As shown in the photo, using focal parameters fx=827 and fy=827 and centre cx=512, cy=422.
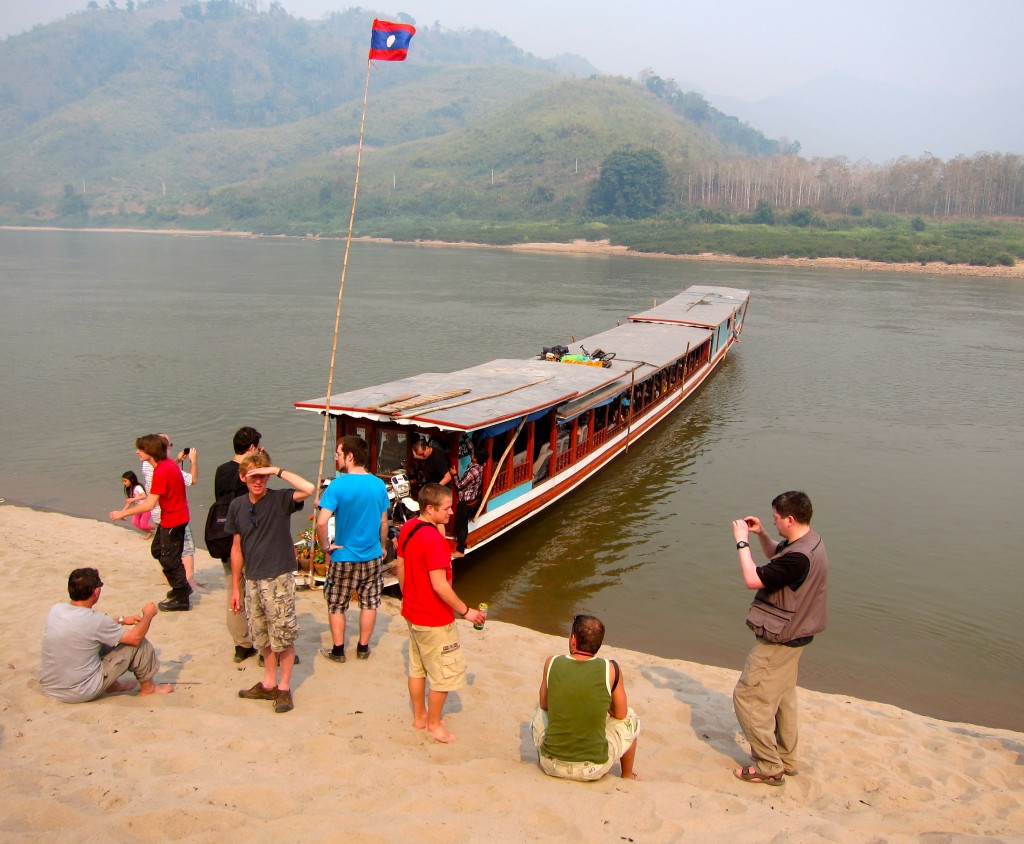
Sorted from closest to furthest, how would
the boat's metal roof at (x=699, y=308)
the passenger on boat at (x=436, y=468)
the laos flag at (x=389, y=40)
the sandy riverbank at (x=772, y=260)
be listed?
the passenger on boat at (x=436, y=468)
the laos flag at (x=389, y=40)
the boat's metal roof at (x=699, y=308)
the sandy riverbank at (x=772, y=260)

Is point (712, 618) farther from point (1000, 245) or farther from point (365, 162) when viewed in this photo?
point (365, 162)

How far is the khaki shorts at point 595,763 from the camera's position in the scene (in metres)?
4.62

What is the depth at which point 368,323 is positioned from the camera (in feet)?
112

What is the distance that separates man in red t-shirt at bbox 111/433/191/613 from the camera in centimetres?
659

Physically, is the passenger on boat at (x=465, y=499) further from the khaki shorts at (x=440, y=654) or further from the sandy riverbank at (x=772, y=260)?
the sandy riverbank at (x=772, y=260)

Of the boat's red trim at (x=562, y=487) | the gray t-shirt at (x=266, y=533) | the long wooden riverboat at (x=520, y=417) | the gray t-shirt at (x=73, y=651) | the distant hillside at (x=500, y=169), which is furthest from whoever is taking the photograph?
the distant hillside at (x=500, y=169)

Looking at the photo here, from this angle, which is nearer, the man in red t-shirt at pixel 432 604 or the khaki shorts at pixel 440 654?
the man in red t-shirt at pixel 432 604

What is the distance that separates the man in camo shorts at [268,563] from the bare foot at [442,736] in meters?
1.01

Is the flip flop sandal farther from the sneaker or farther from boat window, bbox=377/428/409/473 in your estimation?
boat window, bbox=377/428/409/473

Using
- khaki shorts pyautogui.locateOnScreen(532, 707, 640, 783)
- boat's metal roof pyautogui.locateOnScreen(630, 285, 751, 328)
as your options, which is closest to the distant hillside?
boat's metal roof pyautogui.locateOnScreen(630, 285, 751, 328)

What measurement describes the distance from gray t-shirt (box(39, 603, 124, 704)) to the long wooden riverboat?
182 inches

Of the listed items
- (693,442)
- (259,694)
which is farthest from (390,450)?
(693,442)

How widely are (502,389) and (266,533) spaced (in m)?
6.70

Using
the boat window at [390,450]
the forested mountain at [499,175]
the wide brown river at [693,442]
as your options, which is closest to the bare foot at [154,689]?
the wide brown river at [693,442]
